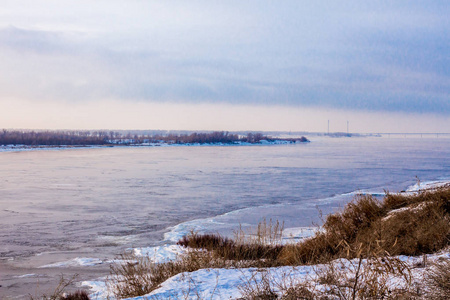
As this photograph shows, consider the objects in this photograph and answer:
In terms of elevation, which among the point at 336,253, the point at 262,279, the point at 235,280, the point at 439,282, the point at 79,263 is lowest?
the point at 79,263

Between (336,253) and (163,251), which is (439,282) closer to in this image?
(336,253)

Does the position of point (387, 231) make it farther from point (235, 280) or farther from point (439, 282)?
point (235, 280)

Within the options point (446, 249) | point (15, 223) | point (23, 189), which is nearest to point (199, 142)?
point (23, 189)

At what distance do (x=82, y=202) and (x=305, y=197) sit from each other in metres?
8.82

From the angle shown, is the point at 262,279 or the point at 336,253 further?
the point at 336,253

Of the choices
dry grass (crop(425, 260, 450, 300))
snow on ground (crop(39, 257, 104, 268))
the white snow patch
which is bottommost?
snow on ground (crop(39, 257, 104, 268))

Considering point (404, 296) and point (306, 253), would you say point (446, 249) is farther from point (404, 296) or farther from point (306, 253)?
point (404, 296)

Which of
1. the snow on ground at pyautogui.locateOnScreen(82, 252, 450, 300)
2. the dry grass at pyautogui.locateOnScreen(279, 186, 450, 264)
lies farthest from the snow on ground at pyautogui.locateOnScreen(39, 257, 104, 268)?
the dry grass at pyautogui.locateOnScreen(279, 186, 450, 264)

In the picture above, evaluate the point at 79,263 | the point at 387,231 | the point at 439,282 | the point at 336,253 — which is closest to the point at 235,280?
the point at 439,282

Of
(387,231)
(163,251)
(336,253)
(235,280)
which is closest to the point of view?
(235,280)

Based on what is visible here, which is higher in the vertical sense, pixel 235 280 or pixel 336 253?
pixel 235 280

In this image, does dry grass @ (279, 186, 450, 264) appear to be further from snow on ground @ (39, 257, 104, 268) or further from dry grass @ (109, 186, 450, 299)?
snow on ground @ (39, 257, 104, 268)

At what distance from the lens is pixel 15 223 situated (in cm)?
1162

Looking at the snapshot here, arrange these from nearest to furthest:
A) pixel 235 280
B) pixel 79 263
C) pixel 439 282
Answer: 1. pixel 439 282
2. pixel 235 280
3. pixel 79 263
